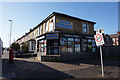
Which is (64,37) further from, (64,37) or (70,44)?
(70,44)

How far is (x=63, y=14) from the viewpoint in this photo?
14266 mm

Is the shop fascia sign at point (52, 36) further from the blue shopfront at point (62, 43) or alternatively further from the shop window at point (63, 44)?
the shop window at point (63, 44)

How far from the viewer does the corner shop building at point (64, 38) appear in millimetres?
12453

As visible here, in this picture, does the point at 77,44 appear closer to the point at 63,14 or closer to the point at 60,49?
the point at 60,49

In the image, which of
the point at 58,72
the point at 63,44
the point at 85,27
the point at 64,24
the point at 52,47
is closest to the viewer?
the point at 58,72

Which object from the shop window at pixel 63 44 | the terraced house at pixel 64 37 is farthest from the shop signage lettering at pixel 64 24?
the shop window at pixel 63 44

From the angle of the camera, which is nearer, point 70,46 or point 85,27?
point 70,46

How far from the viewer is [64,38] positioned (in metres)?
13.3

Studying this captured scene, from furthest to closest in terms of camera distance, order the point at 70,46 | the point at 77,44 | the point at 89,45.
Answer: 1. the point at 89,45
2. the point at 77,44
3. the point at 70,46

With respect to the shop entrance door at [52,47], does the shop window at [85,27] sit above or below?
above

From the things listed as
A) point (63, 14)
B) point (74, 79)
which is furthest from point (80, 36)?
point (74, 79)

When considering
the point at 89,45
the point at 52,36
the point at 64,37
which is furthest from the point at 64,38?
the point at 89,45

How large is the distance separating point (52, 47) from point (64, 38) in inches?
97.4

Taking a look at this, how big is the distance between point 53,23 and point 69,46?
4.81 meters
